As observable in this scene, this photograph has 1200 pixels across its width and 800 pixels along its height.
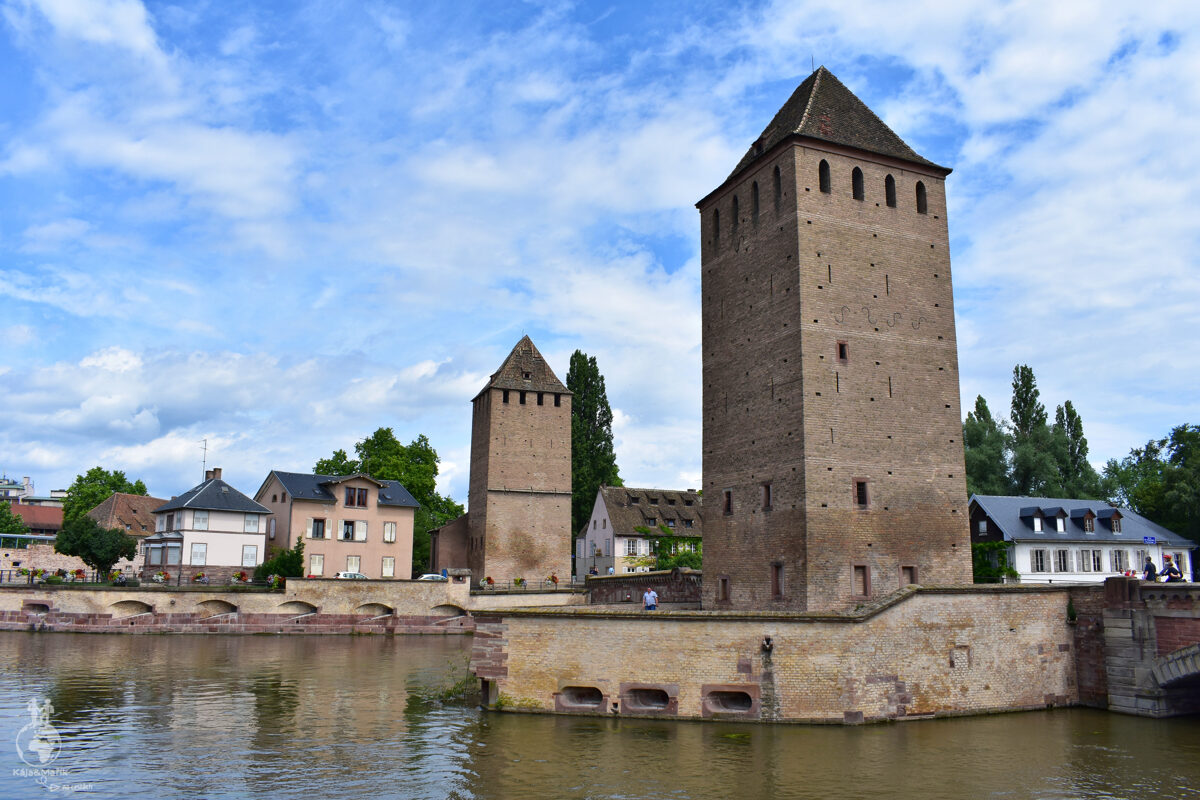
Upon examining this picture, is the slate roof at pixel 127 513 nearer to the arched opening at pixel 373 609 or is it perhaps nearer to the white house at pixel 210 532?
the white house at pixel 210 532

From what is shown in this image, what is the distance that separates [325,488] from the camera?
5353cm

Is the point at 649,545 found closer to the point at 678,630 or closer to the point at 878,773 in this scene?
the point at 678,630

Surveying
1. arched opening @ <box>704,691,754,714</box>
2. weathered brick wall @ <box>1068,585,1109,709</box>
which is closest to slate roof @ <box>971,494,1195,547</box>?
weathered brick wall @ <box>1068,585,1109,709</box>

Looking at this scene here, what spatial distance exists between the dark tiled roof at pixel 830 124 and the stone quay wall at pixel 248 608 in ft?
94.5

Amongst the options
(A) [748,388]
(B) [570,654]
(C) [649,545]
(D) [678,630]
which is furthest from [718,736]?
(C) [649,545]

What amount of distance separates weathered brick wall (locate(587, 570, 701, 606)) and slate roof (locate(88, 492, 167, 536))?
123 ft

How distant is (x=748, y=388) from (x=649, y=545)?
33251mm

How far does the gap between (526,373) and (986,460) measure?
29.8m

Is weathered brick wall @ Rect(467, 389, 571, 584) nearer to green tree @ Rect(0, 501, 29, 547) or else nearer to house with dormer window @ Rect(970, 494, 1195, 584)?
house with dormer window @ Rect(970, 494, 1195, 584)

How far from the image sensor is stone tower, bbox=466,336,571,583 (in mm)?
56062

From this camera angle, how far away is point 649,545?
199 ft

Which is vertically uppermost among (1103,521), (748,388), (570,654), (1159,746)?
(748,388)

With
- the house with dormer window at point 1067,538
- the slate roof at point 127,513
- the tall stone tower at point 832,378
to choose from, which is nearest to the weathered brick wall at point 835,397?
the tall stone tower at point 832,378

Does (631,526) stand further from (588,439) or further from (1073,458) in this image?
(1073,458)
